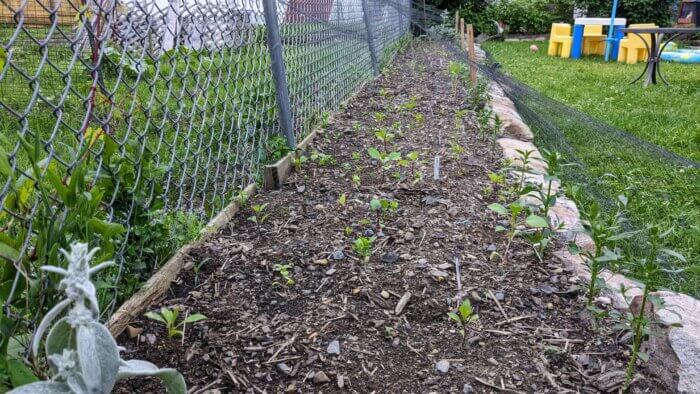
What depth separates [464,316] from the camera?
1.83 meters

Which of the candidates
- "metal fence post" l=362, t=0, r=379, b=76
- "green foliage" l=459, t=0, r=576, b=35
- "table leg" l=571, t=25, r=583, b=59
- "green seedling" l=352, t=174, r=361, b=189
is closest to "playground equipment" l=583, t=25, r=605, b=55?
"table leg" l=571, t=25, r=583, b=59

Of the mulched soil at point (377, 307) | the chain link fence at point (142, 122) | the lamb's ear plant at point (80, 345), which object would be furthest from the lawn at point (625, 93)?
the lamb's ear plant at point (80, 345)

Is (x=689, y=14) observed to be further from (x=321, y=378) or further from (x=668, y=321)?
(x=321, y=378)

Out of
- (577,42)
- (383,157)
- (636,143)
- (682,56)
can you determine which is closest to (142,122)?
(383,157)

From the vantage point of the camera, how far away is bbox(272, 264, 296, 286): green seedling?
6.96 ft

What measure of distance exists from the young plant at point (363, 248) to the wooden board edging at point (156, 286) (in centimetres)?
60

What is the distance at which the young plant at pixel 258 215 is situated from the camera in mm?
2629

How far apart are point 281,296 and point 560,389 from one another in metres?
0.94

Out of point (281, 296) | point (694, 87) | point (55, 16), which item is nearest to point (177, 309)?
point (281, 296)

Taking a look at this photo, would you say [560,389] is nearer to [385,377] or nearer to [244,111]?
[385,377]

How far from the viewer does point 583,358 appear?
175 cm

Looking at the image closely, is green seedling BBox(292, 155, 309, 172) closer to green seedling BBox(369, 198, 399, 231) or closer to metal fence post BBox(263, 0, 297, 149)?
metal fence post BBox(263, 0, 297, 149)

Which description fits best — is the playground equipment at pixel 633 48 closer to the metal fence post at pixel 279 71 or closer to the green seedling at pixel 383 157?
the green seedling at pixel 383 157

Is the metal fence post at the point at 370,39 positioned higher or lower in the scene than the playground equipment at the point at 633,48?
higher
